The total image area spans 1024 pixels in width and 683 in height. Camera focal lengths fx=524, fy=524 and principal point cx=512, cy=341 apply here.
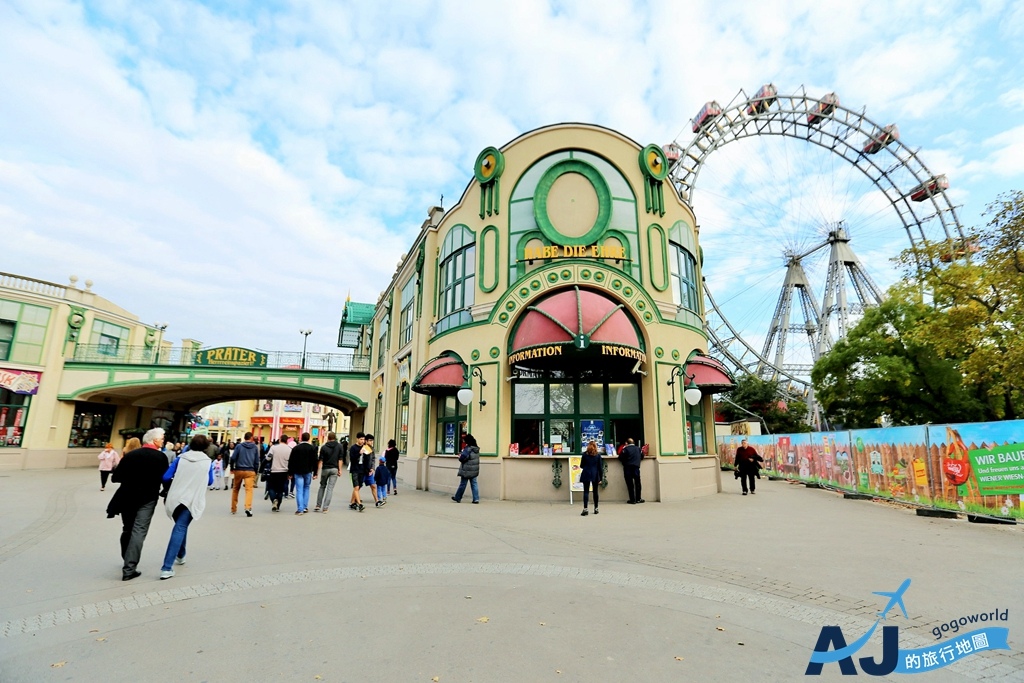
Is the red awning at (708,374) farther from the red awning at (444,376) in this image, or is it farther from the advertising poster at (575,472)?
the red awning at (444,376)

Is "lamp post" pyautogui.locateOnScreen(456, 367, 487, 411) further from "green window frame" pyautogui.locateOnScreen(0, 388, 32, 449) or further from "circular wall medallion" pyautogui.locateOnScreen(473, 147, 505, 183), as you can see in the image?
"green window frame" pyautogui.locateOnScreen(0, 388, 32, 449)

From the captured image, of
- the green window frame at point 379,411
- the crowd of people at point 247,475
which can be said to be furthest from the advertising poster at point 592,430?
the green window frame at point 379,411

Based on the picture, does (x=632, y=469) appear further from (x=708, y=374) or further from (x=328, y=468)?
(x=328, y=468)

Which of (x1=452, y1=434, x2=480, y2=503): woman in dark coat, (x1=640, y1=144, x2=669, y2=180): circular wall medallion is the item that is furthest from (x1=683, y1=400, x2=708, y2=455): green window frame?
(x1=640, y1=144, x2=669, y2=180): circular wall medallion

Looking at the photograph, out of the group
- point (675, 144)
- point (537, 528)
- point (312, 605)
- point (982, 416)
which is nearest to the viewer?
point (312, 605)

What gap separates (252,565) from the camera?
6828 mm

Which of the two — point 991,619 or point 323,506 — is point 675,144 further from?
point 991,619

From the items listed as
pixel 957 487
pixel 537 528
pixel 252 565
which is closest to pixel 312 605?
pixel 252 565

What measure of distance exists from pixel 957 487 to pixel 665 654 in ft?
36.8

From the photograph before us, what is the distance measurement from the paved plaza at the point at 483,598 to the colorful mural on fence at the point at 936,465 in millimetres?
870

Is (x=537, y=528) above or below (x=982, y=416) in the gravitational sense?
below

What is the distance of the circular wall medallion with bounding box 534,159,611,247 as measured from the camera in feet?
53.7

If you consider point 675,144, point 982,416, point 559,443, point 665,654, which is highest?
point 675,144

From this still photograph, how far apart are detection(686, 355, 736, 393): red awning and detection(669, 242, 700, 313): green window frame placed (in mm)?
1993
